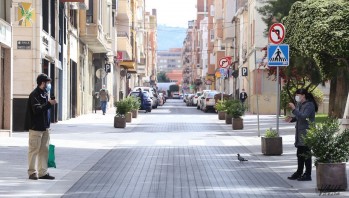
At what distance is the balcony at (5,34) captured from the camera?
2531 cm

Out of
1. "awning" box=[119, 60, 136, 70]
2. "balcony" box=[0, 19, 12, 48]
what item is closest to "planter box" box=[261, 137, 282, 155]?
"balcony" box=[0, 19, 12, 48]

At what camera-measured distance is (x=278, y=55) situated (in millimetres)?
20250

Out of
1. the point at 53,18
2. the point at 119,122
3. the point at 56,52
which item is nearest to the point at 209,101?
the point at 56,52

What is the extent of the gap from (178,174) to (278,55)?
248 inches

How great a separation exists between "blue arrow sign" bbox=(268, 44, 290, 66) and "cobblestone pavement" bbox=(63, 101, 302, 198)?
96.1 inches

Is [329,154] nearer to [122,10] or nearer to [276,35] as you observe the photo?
[276,35]

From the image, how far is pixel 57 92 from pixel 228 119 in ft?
26.2

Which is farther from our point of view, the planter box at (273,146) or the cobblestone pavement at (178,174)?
the planter box at (273,146)

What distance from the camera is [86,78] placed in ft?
171

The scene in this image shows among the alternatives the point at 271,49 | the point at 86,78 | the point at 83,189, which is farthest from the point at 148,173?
the point at 86,78

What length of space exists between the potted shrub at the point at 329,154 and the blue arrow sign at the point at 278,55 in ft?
24.2

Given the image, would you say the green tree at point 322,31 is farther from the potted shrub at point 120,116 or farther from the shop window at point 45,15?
Result: the shop window at point 45,15

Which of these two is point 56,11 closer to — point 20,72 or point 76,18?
point 20,72

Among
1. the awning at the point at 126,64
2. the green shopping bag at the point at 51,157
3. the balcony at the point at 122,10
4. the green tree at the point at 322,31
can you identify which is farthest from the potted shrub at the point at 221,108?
the awning at the point at 126,64
